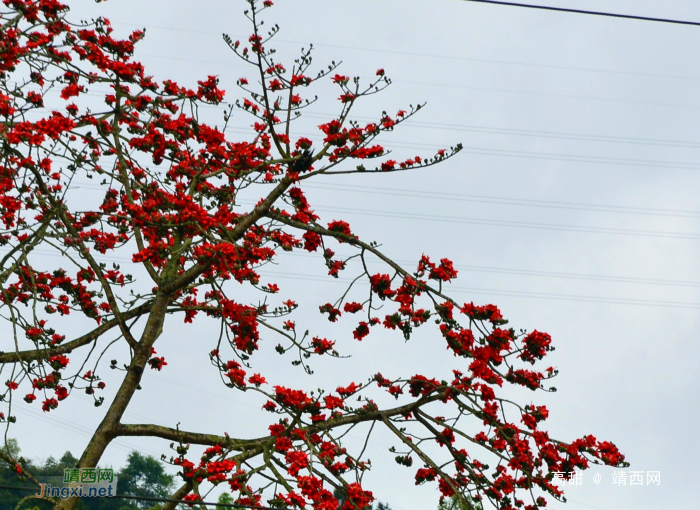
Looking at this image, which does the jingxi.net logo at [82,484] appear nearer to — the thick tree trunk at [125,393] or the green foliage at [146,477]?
the thick tree trunk at [125,393]

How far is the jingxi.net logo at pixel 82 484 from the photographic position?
7031 millimetres

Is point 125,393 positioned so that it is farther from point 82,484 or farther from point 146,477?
point 146,477

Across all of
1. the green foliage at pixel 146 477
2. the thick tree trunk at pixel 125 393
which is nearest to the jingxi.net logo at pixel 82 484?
the thick tree trunk at pixel 125 393

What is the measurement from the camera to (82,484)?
7258 mm

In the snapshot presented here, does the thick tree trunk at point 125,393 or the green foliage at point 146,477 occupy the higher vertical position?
the green foliage at point 146,477

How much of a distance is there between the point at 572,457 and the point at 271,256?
12.5 ft

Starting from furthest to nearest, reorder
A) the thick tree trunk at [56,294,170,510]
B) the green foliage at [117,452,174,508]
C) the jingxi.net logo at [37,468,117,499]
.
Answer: the green foliage at [117,452,174,508], the thick tree trunk at [56,294,170,510], the jingxi.net logo at [37,468,117,499]

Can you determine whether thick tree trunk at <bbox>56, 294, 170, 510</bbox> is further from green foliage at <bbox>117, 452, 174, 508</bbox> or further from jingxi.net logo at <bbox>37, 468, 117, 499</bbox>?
green foliage at <bbox>117, 452, 174, 508</bbox>

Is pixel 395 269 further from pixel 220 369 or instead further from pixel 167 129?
pixel 167 129

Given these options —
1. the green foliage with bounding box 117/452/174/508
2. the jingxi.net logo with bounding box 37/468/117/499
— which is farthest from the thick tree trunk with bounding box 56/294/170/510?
the green foliage with bounding box 117/452/174/508

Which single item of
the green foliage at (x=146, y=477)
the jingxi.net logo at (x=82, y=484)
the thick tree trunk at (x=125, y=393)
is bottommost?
the jingxi.net logo at (x=82, y=484)

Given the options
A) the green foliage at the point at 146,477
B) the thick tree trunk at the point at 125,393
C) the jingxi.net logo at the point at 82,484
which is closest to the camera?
the jingxi.net logo at the point at 82,484

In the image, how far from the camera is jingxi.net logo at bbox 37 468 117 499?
23.1 ft

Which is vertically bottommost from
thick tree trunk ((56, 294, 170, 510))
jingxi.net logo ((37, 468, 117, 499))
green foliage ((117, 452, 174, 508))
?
jingxi.net logo ((37, 468, 117, 499))
